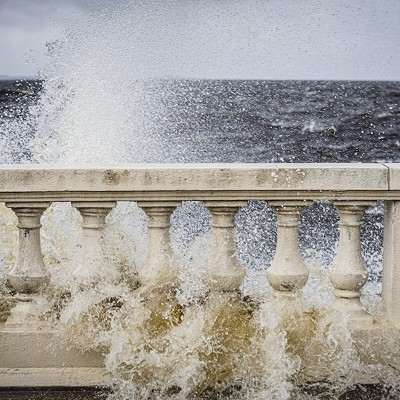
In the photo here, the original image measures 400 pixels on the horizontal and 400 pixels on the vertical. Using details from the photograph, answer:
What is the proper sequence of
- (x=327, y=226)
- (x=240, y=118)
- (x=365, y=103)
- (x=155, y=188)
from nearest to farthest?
(x=155, y=188)
(x=327, y=226)
(x=240, y=118)
(x=365, y=103)

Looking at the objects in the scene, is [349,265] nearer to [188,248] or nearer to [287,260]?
[287,260]

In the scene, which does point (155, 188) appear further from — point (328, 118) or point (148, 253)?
point (328, 118)

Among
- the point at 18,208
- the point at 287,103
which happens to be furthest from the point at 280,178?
the point at 287,103

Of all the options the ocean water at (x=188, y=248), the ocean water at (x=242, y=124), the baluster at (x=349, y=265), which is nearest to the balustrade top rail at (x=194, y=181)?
the baluster at (x=349, y=265)

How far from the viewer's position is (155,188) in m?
3.85

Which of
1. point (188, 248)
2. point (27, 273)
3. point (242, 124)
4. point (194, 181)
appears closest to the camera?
point (194, 181)

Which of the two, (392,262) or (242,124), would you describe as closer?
(392,262)

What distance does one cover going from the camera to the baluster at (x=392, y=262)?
13.0 feet

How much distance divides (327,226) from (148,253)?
7265 millimetres

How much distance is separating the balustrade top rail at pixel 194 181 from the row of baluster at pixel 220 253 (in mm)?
79

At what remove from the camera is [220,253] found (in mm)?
3969

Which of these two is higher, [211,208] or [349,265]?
[211,208]

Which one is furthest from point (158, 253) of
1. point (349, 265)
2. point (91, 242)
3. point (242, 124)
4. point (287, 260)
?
point (242, 124)

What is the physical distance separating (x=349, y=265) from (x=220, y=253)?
583mm
